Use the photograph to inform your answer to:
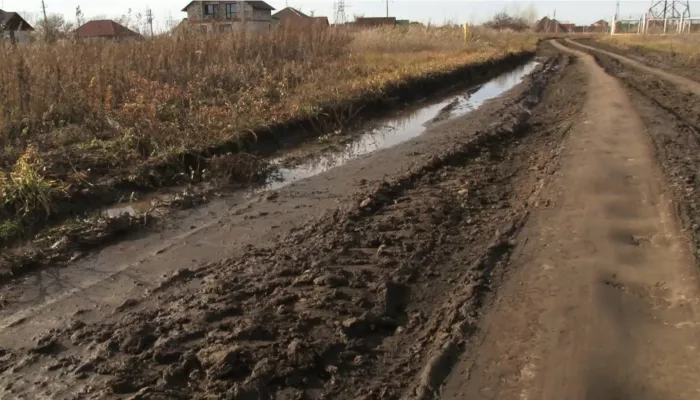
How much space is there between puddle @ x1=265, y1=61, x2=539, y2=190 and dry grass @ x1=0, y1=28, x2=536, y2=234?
1083 mm

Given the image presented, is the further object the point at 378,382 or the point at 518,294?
the point at 518,294

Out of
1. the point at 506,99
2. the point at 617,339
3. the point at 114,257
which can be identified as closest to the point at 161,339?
the point at 114,257

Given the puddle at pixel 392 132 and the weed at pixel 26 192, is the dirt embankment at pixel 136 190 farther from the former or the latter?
the puddle at pixel 392 132

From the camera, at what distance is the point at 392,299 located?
4363 millimetres

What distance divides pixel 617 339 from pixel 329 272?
7.15 feet

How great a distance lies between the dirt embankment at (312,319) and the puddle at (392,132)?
2.37 m

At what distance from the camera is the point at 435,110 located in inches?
602

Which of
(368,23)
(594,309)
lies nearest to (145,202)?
(594,309)

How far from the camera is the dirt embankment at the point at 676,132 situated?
638cm

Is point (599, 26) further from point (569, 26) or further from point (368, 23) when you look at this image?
point (368, 23)

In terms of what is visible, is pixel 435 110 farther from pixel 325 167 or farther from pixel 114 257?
pixel 114 257

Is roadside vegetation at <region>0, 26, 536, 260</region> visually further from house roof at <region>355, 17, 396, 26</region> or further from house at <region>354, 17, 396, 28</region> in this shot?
house roof at <region>355, 17, 396, 26</region>

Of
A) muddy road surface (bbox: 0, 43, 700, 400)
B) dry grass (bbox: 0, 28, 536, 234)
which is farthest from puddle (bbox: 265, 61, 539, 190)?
dry grass (bbox: 0, 28, 536, 234)

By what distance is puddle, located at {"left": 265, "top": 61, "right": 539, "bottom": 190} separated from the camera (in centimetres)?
875
